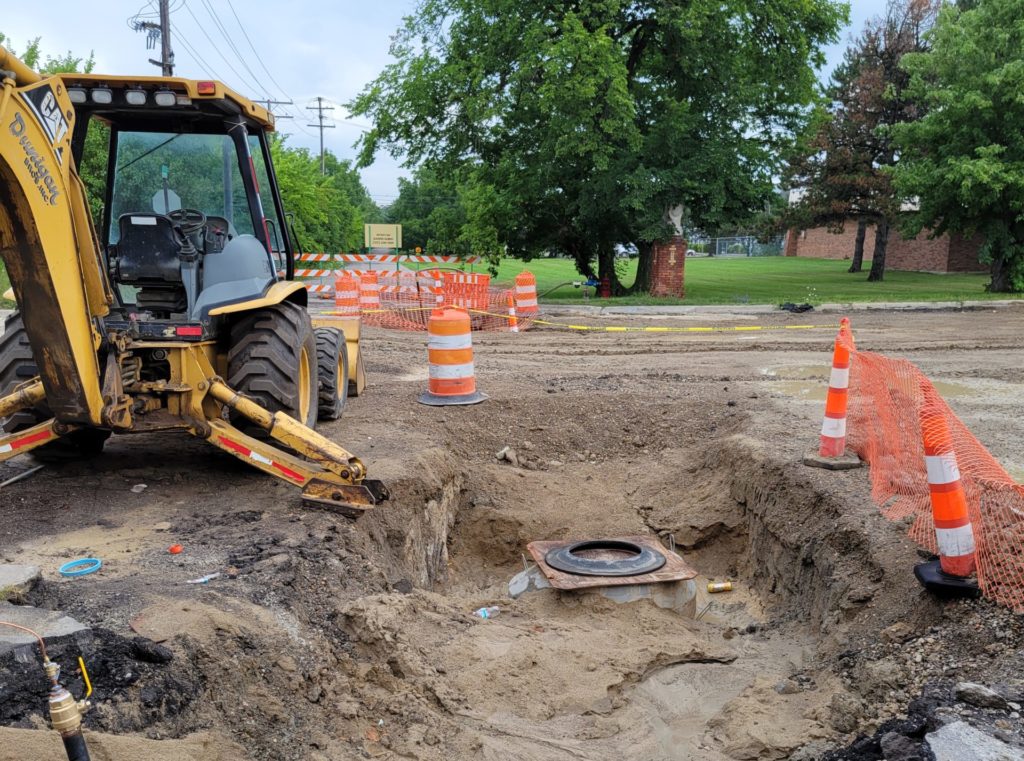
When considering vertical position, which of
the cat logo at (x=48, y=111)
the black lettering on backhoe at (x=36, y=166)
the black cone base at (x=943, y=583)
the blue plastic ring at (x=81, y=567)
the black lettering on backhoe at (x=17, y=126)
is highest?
the cat logo at (x=48, y=111)

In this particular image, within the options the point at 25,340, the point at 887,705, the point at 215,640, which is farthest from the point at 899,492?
the point at 25,340

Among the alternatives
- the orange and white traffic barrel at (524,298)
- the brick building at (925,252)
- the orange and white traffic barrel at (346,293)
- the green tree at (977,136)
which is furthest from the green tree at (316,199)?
the brick building at (925,252)

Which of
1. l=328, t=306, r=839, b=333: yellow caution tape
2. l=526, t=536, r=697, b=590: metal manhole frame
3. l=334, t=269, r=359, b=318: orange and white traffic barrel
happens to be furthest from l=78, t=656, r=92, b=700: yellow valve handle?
l=334, t=269, r=359, b=318: orange and white traffic barrel

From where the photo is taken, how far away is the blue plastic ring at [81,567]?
4668mm

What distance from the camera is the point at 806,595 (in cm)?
605

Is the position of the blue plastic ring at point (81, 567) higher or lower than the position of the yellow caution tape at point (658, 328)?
lower

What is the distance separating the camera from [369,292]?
19.5 meters

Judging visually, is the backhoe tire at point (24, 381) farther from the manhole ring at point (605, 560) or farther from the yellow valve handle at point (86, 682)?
the manhole ring at point (605, 560)

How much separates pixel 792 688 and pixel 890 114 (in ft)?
109

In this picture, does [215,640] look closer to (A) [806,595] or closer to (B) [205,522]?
(B) [205,522]

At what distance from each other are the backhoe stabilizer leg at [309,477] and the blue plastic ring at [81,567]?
1.24 meters

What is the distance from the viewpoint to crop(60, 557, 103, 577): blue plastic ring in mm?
4668

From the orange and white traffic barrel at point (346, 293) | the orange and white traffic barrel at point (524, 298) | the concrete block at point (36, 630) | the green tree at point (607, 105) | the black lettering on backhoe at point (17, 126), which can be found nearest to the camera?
the concrete block at point (36, 630)

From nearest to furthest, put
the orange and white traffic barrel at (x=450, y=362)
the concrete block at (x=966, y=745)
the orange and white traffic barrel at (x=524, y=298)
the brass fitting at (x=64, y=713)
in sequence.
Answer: the brass fitting at (x=64, y=713) → the concrete block at (x=966, y=745) → the orange and white traffic barrel at (x=450, y=362) → the orange and white traffic barrel at (x=524, y=298)
